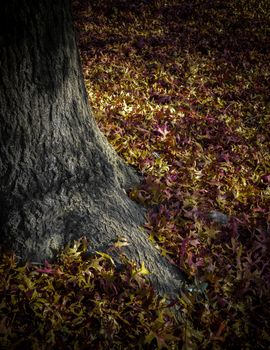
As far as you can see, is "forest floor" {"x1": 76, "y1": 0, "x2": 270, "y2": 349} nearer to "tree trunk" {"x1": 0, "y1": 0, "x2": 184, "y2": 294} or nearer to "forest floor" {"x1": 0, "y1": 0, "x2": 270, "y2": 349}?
"forest floor" {"x1": 0, "y1": 0, "x2": 270, "y2": 349}

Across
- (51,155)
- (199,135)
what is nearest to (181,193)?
(199,135)

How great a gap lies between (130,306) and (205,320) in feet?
2.15

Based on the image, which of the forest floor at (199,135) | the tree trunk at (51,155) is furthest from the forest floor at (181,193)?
the tree trunk at (51,155)

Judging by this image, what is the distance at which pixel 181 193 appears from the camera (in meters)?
3.70

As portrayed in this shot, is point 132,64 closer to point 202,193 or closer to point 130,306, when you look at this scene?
point 202,193

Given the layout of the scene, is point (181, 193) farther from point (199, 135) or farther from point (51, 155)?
point (51, 155)

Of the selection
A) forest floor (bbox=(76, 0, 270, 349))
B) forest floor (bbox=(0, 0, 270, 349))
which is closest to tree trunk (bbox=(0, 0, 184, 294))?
forest floor (bbox=(0, 0, 270, 349))

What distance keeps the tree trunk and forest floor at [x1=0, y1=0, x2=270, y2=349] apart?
0.18 m

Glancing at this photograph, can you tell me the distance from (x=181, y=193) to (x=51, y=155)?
158 centimetres

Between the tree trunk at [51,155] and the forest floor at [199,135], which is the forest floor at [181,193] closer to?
the forest floor at [199,135]

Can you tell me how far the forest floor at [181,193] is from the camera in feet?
8.36

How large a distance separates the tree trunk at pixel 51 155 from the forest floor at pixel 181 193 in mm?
183

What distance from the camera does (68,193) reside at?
2941mm

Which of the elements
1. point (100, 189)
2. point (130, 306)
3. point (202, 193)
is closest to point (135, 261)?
point (130, 306)
